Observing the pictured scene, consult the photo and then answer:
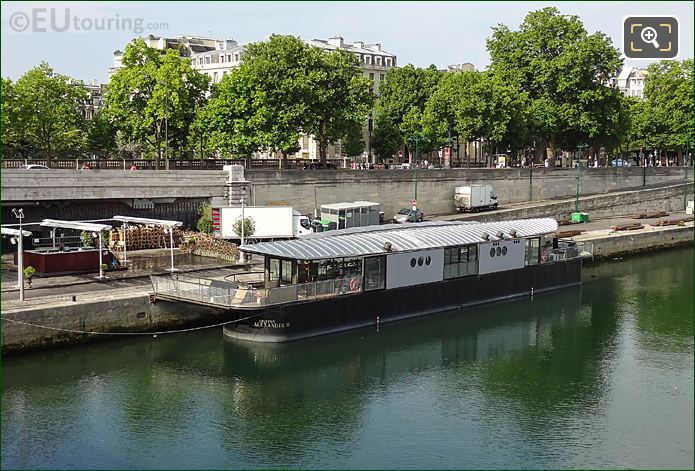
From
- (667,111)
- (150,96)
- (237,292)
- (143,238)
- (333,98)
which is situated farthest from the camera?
(667,111)

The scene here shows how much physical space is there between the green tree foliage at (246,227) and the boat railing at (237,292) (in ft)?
46.6

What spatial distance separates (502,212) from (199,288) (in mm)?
41666

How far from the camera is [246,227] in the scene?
56438 mm

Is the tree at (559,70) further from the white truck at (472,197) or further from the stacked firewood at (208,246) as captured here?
the stacked firewood at (208,246)

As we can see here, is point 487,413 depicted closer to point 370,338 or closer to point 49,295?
point 370,338

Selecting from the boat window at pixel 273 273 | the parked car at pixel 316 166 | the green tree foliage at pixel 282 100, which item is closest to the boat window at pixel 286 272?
the boat window at pixel 273 273

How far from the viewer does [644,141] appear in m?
108

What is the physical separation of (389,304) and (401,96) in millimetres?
63225

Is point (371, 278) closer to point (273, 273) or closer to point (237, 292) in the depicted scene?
point (273, 273)

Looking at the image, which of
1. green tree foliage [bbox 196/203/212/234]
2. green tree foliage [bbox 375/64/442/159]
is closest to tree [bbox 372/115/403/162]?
green tree foliage [bbox 375/64/442/159]

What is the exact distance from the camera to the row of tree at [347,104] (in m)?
72.2

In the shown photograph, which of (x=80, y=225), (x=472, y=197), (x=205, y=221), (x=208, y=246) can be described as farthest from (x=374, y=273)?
(x=472, y=197)

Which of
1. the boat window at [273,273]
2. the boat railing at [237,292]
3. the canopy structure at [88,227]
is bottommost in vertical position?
the boat railing at [237,292]

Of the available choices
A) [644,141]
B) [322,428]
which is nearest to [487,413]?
[322,428]
